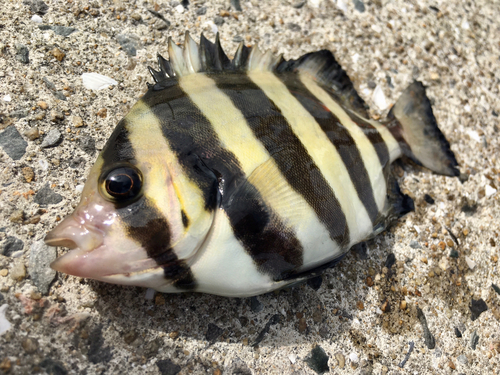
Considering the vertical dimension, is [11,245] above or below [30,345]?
above

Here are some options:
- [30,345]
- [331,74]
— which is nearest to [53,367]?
[30,345]

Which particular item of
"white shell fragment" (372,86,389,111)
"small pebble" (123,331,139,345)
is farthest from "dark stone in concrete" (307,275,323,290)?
"white shell fragment" (372,86,389,111)

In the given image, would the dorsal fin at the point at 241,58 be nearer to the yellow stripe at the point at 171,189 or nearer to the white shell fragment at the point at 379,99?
the yellow stripe at the point at 171,189

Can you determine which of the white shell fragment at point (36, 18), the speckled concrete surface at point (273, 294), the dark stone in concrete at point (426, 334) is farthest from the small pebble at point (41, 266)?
the dark stone in concrete at point (426, 334)

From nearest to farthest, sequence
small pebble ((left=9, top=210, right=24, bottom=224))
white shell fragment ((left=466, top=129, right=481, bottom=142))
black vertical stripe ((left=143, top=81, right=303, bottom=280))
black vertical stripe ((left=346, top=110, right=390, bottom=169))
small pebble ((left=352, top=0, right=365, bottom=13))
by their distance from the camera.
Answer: black vertical stripe ((left=143, top=81, right=303, bottom=280)) → small pebble ((left=9, top=210, right=24, bottom=224)) → black vertical stripe ((left=346, top=110, right=390, bottom=169)) → white shell fragment ((left=466, top=129, right=481, bottom=142)) → small pebble ((left=352, top=0, right=365, bottom=13))

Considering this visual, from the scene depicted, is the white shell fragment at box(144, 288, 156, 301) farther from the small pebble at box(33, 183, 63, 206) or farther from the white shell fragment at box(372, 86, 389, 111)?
the white shell fragment at box(372, 86, 389, 111)

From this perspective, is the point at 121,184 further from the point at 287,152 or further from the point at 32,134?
the point at 32,134
